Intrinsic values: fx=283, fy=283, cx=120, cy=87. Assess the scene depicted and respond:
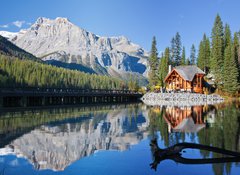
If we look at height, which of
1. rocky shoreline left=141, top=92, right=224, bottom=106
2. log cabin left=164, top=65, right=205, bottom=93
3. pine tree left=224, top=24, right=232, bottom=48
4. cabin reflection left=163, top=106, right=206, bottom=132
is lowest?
cabin reflection left=163, top=106, right=206, bottom=132

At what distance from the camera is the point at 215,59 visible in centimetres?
7169

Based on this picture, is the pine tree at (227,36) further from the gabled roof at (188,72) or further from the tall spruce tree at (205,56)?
the gabled roof at (188,72)

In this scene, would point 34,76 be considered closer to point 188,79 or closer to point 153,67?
point 153,67

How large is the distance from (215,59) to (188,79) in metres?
10.7

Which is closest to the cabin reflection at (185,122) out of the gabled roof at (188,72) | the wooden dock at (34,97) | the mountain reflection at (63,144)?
the mountain reflection at (63,144)

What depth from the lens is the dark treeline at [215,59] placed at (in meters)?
66.1

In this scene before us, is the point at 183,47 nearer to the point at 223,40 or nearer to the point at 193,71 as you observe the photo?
the point at 223,40

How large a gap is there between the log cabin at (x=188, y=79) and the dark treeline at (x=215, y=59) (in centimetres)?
545

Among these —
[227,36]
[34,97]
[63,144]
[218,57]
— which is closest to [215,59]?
[218,57]

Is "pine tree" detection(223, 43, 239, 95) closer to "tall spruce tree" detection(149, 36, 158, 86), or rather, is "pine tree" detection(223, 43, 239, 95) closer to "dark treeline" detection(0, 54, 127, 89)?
"tall spruce tree" detection(149, 36, 158, 86)

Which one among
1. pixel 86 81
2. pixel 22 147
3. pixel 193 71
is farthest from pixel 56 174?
pixel 86 81

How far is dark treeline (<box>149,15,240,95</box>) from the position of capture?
66.1 metres

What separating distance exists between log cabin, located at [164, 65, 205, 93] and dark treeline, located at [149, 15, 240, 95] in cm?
545

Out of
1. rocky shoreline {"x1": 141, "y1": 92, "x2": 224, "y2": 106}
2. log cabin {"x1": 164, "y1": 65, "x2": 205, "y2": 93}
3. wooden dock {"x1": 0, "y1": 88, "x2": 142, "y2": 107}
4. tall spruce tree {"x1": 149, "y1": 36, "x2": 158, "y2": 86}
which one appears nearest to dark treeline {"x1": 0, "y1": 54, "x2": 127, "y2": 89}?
wooden dock {"x1": 0, "y1": 88, "x2": 142, "y2": 107}
